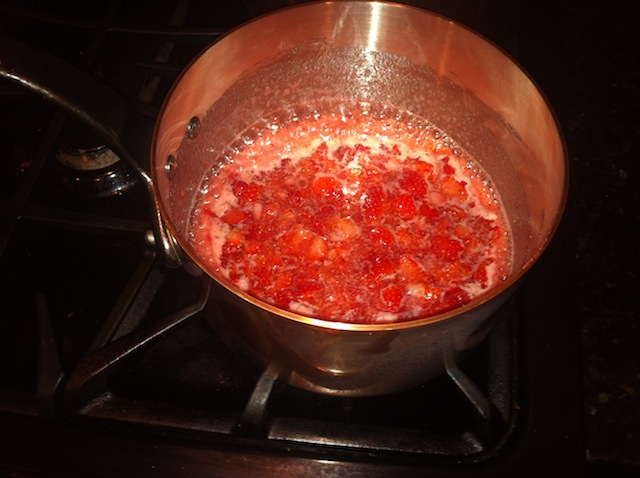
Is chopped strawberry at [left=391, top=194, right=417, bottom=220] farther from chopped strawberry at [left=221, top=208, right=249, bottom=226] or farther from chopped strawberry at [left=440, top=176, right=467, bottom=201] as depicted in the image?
chopped strawberry at [left=221, top=208, right=249, bottom=226]

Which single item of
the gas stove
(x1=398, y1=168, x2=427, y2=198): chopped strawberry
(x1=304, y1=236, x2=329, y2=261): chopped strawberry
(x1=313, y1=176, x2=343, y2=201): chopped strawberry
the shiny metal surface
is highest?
the shiny metal surface

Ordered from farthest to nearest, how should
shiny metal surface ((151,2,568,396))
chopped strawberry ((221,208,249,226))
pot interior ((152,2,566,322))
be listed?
chopped strawberry ((221,208,249,226))
pot interior ((152,2,566,322))
shiny metal surface ((151,2,568,396))

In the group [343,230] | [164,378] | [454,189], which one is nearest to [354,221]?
[343,230]

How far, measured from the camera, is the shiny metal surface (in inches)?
22.8

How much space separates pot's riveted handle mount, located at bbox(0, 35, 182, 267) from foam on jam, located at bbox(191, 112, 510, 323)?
0.16 metres

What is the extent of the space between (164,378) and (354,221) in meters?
0.32

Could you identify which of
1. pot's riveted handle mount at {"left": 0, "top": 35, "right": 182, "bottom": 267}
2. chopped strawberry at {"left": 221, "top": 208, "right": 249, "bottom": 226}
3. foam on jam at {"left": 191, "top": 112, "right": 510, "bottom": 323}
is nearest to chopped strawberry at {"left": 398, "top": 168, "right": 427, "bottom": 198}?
foam on jam at {"left": 191, "top": 112, "right": 510, "bottom": 323}

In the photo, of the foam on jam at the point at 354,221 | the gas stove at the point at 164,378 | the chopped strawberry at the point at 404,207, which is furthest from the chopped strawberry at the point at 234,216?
the chopped strawberry at the point at 404,207

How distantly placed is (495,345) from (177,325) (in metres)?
0.37

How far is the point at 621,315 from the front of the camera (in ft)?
2.60

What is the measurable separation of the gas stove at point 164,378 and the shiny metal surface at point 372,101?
49mm

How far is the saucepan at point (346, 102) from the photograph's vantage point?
0.58m

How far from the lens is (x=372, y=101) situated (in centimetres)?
101

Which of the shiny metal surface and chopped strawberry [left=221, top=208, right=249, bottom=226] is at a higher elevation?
the shiny metal surface
